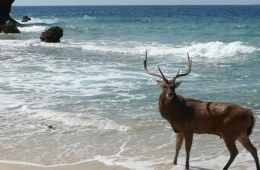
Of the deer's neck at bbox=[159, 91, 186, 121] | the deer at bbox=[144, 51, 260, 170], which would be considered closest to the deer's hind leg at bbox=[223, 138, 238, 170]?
the deer at bbox=[144, 51, 260, 170]

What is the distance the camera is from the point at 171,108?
7.89 meters

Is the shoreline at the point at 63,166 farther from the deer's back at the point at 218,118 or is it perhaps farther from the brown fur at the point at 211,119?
the deer's back at the point at 218,118

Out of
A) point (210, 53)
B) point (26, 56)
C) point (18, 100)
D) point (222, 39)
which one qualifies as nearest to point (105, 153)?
point (18, 100)

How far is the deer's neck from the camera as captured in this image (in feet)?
25.7

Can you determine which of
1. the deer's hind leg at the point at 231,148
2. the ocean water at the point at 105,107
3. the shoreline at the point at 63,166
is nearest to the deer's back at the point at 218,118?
the deer's hind leg at the point at 231,148

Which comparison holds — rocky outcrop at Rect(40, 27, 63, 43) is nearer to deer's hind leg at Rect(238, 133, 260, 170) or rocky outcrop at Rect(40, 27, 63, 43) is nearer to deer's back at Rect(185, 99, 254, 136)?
deer's back at Rect(185, 99, 254, 136)

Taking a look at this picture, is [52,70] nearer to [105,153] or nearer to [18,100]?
[18,100]

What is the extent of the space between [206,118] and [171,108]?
0.57 metres

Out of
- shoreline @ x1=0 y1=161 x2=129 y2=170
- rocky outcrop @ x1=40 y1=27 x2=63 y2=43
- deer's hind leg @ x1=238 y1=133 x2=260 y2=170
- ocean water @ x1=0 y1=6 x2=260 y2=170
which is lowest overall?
rocky outcrop @ x1=40 y1=27 x2=63 y2=43

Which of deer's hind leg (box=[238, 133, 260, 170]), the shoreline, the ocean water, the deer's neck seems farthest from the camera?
the ocean water

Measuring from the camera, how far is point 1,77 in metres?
17.6

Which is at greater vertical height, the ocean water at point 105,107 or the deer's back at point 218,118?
the deer's back at point 218,118

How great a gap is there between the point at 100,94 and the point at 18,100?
234cm

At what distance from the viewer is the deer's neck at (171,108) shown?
25.7 feet
